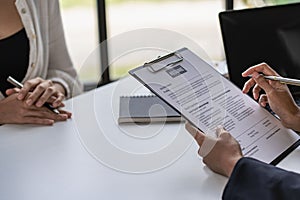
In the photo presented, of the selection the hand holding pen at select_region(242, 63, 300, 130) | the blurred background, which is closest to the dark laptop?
the hand holding pen at select_region(242, 63, 300, 130)

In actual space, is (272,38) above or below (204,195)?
above

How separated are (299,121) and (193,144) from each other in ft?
0.80

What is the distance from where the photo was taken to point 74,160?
1.09 m

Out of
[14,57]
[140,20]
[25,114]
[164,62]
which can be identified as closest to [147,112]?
[164,62]

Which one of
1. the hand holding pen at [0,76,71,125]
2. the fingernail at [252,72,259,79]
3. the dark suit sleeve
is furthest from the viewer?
the hand holding pen at [0,76,71,125]

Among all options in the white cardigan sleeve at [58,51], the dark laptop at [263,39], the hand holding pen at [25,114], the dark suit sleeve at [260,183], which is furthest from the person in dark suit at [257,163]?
the white cardigan sleeve at [58,51]

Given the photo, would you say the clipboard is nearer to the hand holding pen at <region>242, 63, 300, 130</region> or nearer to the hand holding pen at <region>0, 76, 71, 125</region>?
the hand holding pen at <region>242, 63, 300, 130</region>

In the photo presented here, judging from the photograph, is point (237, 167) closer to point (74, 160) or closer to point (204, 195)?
point (204, 195)

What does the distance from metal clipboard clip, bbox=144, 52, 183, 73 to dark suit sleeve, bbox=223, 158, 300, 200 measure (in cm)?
29

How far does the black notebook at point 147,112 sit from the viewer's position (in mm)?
1261

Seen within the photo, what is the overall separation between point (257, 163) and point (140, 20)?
2003 mm

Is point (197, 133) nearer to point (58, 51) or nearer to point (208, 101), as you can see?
point (208, 101)

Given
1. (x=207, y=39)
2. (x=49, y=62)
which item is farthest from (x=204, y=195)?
(x=207, y=39)

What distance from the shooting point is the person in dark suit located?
0.84 metres
